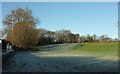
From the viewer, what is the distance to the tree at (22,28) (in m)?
35.3

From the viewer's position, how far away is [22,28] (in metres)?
35.3

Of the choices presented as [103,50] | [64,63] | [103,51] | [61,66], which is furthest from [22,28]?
[61,66]

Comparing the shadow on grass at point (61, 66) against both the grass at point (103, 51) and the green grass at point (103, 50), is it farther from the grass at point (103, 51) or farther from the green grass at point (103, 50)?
the green grass at point (103, 50)

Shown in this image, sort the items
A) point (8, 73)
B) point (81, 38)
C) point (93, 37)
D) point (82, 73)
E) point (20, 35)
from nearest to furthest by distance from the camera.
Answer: point (8, 73), point (82, 73), point (20, 35), point (93, 37), point (81, 38)

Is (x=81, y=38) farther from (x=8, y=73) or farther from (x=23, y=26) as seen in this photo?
(x=8, y=73)

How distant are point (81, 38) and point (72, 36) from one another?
63.7 inches

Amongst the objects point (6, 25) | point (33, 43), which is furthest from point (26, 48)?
point (6, 25)

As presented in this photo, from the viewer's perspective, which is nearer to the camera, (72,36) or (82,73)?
(82,73)

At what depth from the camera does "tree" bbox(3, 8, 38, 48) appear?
35312 mm

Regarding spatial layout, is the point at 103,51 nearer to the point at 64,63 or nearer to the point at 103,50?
the point at 103,50

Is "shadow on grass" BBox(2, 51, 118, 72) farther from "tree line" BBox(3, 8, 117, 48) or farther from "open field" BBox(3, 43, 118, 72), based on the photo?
"tree line" BBox(3, 8, 117, 48)

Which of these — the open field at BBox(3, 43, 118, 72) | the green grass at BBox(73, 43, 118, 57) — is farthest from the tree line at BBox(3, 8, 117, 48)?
the open field at BBox(3, 43, 118, 72)

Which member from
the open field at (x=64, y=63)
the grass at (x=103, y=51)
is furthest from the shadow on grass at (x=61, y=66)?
the grass at (x=103, y=51)

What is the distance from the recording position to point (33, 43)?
37.4 m
